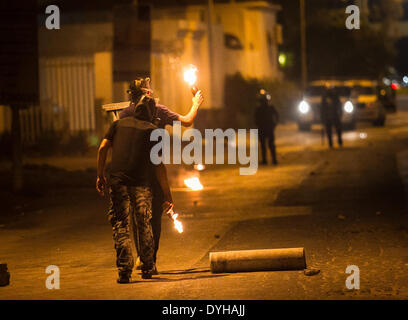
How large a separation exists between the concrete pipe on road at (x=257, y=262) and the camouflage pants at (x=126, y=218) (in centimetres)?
68

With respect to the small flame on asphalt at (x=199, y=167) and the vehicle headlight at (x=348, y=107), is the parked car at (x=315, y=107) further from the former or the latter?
the small flame on asphalt at (x=199, y=167)

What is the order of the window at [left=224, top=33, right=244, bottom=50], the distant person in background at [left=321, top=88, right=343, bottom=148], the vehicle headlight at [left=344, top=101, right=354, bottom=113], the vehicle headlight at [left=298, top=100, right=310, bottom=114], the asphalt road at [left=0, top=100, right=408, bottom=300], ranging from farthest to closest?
the window at [left=224, top=33, right=244, bottom=50] < the vehicle headlight at [left=298, top=100, right=310, bottom=114] < the vehicle headlight at [left=344, top=101, right=354, bottom=113] < the distant person in background at [left=321, top=88, right=343, bottom=148] < the asphalt road at [left=0, top=100, right=408, bottom=300]

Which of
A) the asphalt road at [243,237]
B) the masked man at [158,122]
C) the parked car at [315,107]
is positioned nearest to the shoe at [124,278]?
the asphalt road at [243,237]

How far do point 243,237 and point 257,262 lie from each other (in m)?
2.47

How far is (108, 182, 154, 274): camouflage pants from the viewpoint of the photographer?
28.1 feet

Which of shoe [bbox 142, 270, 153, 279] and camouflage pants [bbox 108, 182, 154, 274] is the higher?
camouflage pants [bbox 108, 182, 154, 274]

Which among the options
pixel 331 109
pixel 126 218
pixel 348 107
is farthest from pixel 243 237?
pixel 348 107

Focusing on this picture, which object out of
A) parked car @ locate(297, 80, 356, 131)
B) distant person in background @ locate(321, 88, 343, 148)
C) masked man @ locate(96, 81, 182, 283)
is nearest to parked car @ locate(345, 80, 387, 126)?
parked car @ locate(297, 80, 356, 131)

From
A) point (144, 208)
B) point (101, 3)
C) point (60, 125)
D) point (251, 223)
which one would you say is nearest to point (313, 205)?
point (251, 223)

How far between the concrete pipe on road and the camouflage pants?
0.68 metres

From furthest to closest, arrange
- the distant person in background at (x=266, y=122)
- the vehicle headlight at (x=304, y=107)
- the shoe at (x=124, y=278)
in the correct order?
the vehicle headlight at (x=304, y=107) < the distant person in background at (x=266, y=122) < the shoe at (x=124, y=278)

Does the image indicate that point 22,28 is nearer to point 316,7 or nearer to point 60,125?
point 60,125

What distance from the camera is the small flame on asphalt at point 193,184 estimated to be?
57.3ft

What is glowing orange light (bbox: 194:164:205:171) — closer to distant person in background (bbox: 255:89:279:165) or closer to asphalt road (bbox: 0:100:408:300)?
asphalt road (bbox: 0:100:408:300)
